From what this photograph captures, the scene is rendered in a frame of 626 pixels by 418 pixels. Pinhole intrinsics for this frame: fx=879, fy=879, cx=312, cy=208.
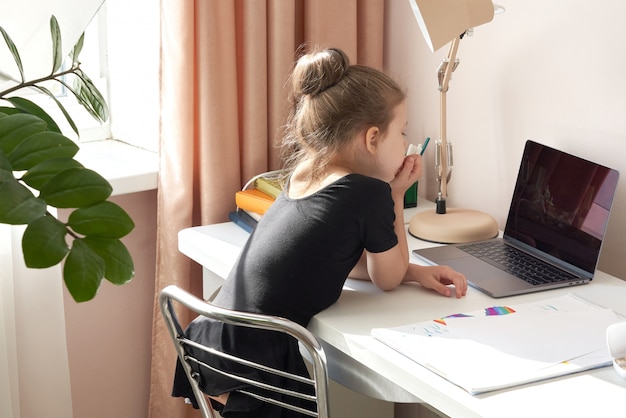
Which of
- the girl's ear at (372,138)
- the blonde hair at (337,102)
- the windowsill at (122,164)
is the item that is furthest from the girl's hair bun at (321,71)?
the windowsill at (122,164)

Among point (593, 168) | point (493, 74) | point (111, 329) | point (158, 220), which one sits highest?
point (493, 74)

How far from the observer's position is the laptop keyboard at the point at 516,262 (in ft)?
5.01

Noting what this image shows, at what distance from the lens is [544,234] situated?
5.33 ft

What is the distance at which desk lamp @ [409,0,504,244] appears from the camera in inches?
61.1

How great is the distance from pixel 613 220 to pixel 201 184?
2.83ft

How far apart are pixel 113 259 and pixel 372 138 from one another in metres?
0.89

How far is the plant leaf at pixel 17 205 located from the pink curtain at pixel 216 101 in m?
1.19

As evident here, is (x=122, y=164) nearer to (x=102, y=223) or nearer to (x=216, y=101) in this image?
(x=216, y=101)

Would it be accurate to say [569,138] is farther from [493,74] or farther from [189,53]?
[189,53]

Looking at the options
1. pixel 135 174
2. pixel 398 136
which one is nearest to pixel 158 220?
pixel 135 174

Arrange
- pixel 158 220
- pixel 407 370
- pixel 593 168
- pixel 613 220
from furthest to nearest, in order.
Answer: pixel 158 220 < pixel 613 220 < pixel 593 168 < pixel 407 370

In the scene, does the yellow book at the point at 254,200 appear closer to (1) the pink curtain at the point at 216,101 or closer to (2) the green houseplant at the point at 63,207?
(1) the pink curtain at the point at 216,101

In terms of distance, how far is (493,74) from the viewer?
1.86 m

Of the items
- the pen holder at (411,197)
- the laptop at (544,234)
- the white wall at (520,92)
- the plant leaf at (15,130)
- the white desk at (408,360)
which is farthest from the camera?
the pen holder at (411,197)
